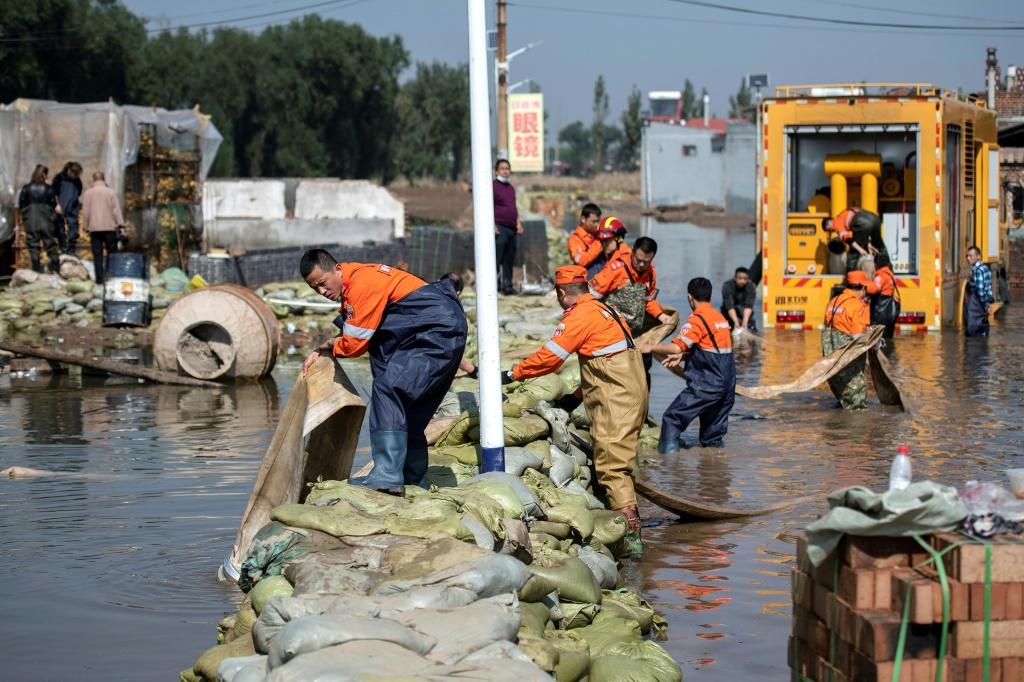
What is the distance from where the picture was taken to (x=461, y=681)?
4297 millimetres

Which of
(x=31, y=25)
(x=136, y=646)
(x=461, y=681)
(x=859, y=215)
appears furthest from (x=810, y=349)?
(x=31, y=25)

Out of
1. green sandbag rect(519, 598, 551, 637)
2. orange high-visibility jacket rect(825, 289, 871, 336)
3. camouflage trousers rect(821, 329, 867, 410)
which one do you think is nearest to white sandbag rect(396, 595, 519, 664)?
green sandbag rect(519, 598, 551, 637)

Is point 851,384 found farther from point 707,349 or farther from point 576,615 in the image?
point 576,615

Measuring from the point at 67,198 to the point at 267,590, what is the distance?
16.5 metres

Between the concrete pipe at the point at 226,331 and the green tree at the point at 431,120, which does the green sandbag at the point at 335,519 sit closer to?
the concrete pipe at the point at 226,331

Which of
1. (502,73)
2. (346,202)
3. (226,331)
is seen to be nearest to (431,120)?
(346,202)

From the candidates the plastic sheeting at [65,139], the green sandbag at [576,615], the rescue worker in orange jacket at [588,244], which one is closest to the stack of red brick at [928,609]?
the green sandbag at [576,615]

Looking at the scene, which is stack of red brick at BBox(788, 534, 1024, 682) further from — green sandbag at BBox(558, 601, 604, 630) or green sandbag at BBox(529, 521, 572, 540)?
green sandbag at BBox(529, 521, 572, 540)

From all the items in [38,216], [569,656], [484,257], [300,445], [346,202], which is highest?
[346,202]

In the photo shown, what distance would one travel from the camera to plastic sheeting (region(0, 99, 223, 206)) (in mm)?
21938

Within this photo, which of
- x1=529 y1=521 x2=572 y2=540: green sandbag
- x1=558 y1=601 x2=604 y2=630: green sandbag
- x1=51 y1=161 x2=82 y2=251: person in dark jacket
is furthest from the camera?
x1=51 y1=161 x2=82 y2=251: person in dark jacket

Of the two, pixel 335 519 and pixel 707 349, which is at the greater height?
pixel 707 349

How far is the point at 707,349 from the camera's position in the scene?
34.1 ft

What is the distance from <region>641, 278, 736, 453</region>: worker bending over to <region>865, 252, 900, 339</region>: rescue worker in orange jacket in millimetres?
6248
